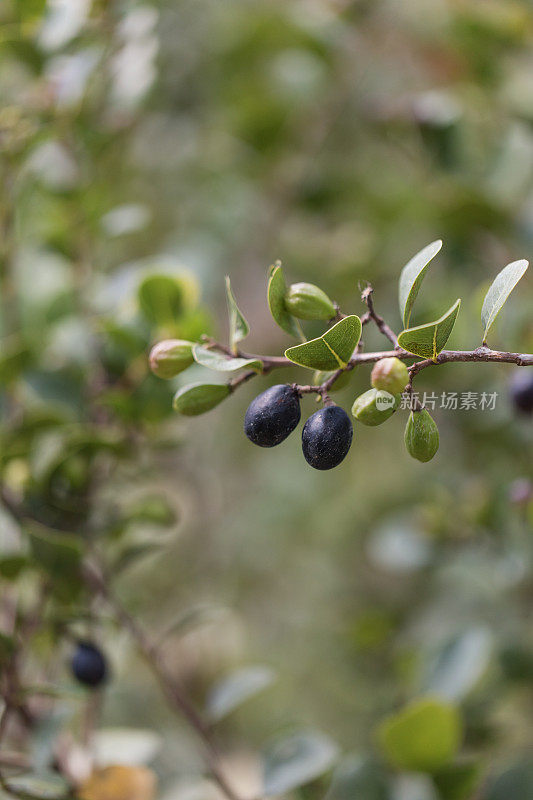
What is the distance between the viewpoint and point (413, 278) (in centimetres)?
48

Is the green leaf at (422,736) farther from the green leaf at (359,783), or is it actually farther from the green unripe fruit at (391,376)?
the green unripe fruit at (391,376)

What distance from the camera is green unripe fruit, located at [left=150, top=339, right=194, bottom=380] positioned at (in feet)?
1.81

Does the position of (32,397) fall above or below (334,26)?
below

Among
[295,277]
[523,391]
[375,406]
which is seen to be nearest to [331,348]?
[375,406]

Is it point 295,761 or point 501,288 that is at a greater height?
point 501,288

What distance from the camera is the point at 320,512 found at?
1798mm

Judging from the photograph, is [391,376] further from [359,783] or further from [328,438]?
[359,783]

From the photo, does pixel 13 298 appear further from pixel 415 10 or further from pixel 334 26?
pixel 415 10

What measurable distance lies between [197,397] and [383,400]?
0.45 feet

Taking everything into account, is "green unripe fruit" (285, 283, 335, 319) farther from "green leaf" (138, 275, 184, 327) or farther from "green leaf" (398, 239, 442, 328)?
"green leaf" (138, 275, 184, 327)

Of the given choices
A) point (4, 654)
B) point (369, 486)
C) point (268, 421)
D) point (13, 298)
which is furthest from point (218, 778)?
point (369, 486)

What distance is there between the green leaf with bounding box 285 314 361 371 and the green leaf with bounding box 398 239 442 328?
0.04 m

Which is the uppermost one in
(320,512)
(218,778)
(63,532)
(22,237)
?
(22,237)

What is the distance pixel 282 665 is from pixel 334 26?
4.48ft
